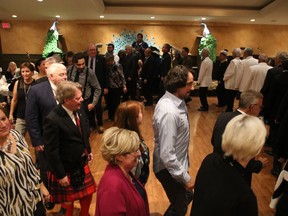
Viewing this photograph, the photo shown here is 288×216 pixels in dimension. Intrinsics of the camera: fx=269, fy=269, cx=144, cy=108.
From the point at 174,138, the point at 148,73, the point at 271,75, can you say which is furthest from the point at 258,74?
the point at 174,138

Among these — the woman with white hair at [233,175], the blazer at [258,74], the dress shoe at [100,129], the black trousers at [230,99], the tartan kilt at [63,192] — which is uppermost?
the woman with white hair at [233,175]

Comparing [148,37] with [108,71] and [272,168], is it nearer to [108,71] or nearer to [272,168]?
[108,71]

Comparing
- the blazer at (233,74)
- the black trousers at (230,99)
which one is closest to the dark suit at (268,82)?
the blazer at (233,74)

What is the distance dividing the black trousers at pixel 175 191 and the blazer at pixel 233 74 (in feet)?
16.4

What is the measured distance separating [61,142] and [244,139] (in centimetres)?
144

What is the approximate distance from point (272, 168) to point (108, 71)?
357cm

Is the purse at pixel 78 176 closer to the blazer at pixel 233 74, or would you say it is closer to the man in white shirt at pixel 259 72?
the man in white shirt at pixel 259 72

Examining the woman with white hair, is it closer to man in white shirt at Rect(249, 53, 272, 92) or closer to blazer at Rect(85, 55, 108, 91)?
blazer at Rect(85, 55, 108, 91)

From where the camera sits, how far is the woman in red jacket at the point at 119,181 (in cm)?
132

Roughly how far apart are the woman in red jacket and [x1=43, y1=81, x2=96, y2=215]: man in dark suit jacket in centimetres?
75

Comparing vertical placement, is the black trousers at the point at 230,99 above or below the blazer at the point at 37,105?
below


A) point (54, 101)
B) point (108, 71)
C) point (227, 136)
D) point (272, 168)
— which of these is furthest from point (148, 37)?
point (227, 136)

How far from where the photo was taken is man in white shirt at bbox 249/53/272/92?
5676 mm

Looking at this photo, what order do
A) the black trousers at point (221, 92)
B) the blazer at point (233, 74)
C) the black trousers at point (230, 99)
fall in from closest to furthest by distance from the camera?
the blazer at point (233, 74), the black trousers at point (230, 99), the black trousers at point (221, 92)
